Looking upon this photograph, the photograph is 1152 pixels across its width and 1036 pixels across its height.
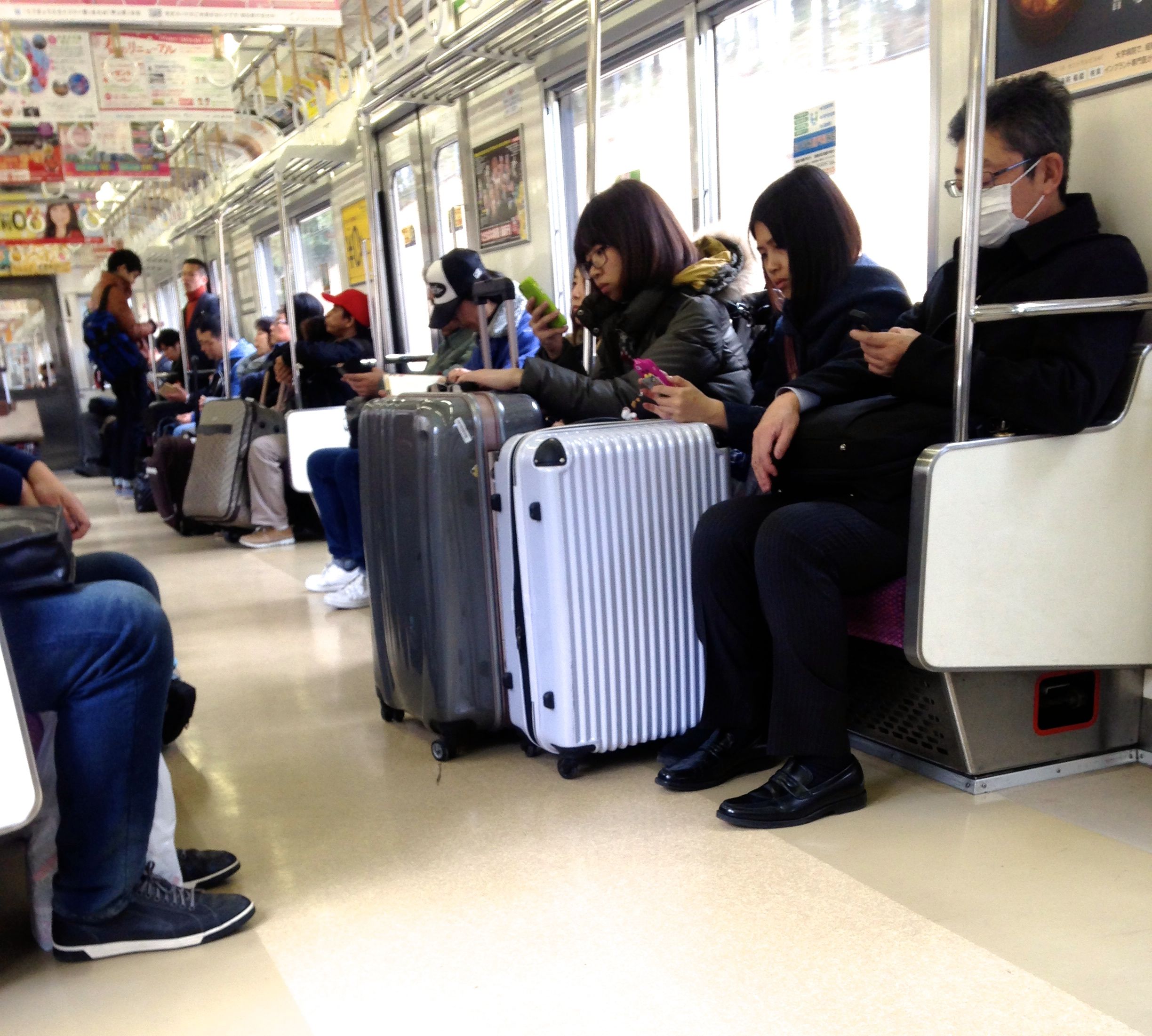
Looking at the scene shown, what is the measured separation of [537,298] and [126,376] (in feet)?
20.5

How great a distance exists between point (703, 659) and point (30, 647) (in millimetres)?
1335

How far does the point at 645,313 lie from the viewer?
259 cm

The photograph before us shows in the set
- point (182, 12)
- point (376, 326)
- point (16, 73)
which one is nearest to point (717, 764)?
point (376, 326)

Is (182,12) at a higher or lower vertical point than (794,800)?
higher

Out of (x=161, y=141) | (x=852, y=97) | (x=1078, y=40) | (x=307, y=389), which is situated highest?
(x=161, y=141)

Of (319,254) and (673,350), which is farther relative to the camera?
(319,254)

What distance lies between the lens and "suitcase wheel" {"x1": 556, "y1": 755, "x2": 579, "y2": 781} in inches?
89.5

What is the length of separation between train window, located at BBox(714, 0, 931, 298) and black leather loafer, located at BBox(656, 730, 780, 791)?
4.84 ft

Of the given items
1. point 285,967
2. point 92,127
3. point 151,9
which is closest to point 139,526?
point 92,127

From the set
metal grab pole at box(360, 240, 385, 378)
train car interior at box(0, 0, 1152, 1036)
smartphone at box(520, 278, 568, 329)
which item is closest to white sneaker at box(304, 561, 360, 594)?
train car interior at box(0, 0, 1152, 1036)

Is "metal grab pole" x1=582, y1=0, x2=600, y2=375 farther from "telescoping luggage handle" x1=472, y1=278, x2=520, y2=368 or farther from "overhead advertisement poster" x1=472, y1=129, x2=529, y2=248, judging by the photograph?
"overhead advertisement poster" x1=472, y1=129, x2=529, y2=248

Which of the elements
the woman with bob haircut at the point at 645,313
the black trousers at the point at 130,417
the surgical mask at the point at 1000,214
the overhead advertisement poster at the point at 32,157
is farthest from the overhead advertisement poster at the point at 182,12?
the overhead advertisement poster at the point at 32,157

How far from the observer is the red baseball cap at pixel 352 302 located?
17.9 feet

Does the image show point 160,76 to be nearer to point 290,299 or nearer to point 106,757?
point 290,299
